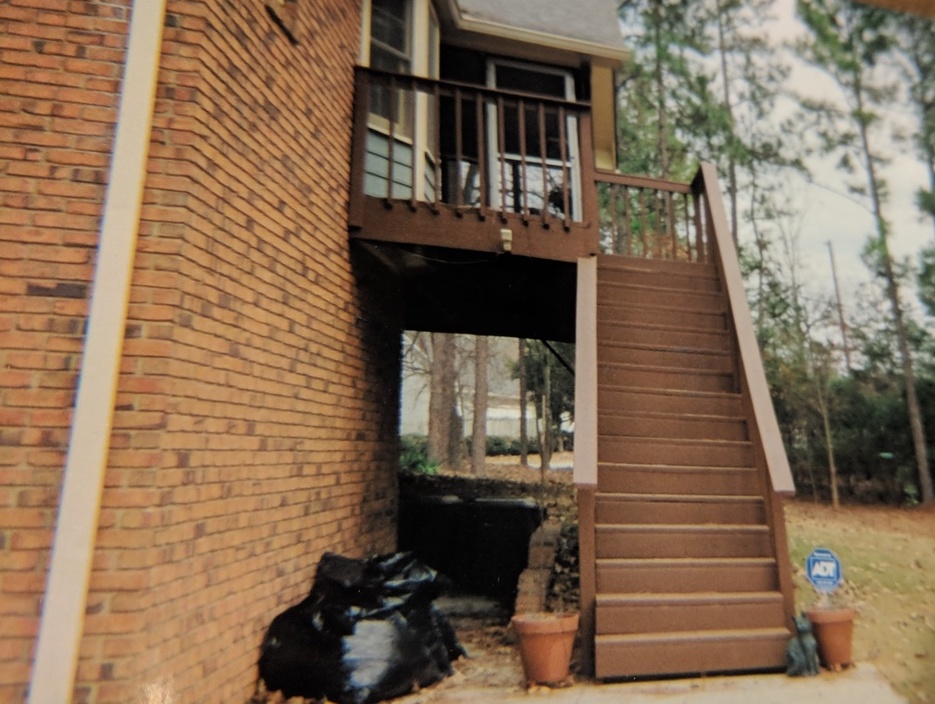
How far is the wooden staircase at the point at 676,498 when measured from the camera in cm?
328

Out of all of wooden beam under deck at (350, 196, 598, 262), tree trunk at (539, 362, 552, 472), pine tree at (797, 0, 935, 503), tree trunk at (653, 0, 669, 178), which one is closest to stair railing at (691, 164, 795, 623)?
wooden beam under deck at (350, 196, 598, 262)

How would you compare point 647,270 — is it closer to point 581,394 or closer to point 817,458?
point 581,394

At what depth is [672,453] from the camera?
4.18 meters

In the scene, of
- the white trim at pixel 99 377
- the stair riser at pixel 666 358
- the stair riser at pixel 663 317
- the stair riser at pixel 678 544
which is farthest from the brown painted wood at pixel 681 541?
the white trim at pixel 99 377

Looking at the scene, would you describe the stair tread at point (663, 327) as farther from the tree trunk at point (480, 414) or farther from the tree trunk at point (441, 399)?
the tree trunk at point (441, 399)

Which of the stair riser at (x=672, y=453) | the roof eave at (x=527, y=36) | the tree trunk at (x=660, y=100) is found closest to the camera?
the stair riser at (x=672, y=453)

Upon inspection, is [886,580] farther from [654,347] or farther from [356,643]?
[356,643]

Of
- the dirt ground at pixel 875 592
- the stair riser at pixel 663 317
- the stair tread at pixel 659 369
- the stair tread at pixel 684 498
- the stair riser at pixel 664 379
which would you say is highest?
the stair riser at pixel 663 317

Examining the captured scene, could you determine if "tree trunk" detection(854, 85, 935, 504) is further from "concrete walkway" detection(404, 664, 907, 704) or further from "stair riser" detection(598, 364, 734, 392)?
"concrete walkway" detection(404, 664, 907, 704)

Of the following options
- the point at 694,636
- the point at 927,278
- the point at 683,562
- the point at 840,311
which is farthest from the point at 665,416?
the point at 840,311

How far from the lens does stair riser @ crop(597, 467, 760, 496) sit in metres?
A: 4.00

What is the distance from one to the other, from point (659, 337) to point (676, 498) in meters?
1.53

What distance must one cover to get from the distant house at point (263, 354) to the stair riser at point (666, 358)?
18 mm

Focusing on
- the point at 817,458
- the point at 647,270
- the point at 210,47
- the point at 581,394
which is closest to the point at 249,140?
the point at 210,47
